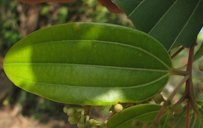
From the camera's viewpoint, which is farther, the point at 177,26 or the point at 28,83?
the point at 177,26

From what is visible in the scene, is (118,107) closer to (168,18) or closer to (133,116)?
(133,116)

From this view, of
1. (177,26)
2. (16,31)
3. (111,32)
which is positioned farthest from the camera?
(16,31)

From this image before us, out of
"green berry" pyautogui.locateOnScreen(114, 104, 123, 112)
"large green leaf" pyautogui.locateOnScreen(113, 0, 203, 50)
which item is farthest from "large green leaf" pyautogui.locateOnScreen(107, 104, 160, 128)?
"large green leaf" pyautogui.locateOnScreen(113, 0, 203, 50)

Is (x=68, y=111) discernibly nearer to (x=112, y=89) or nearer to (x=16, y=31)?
(x=112, y=89)

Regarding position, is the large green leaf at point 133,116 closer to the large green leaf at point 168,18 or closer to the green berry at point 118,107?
the green berry at point 118,107

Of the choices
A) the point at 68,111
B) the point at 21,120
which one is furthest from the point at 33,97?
the point at 68,111

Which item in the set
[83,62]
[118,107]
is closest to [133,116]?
[118,107]
